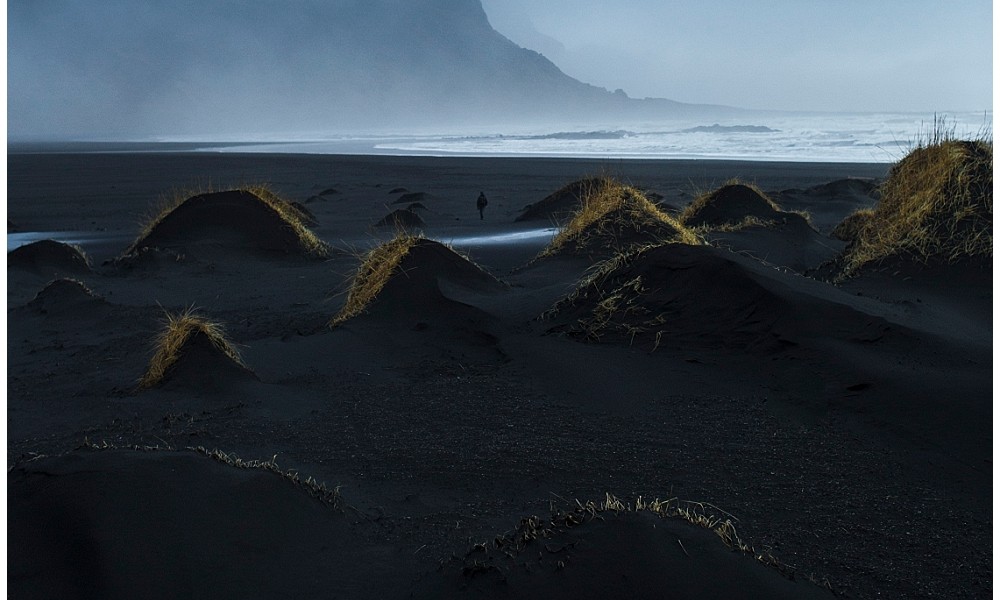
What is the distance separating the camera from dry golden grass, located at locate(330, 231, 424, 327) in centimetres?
915

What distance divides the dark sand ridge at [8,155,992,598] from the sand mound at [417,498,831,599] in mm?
55

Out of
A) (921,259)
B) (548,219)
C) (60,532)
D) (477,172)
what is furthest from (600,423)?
(477,172)

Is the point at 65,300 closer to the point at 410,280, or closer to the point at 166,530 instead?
the point at 410,280

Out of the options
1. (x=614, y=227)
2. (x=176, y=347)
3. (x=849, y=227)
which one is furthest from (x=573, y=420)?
(x=849, y=227)

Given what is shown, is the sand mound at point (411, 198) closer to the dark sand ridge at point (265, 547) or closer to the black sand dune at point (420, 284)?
the black sand dune at point (420, 284)

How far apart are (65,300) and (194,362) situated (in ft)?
13.8

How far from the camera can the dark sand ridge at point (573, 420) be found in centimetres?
431

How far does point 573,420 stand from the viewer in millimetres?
6043

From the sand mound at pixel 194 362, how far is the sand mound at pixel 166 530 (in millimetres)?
2564

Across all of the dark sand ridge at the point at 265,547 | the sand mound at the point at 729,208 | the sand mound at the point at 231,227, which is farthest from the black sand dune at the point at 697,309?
the sand mound at the point at 231,227

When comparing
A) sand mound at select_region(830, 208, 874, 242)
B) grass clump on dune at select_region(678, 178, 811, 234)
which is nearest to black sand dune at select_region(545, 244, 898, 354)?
grass clump on dune at select_region(678, 178, 811, 234)

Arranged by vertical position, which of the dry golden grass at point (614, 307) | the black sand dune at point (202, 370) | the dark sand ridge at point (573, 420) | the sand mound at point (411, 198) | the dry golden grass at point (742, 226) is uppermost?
the sand mound at point (411, 198)

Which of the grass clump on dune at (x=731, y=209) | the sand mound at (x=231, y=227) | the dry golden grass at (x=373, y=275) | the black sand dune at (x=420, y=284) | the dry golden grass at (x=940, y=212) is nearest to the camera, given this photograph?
the black sand dune at (x=420, y=284)

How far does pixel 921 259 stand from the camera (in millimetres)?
9438
